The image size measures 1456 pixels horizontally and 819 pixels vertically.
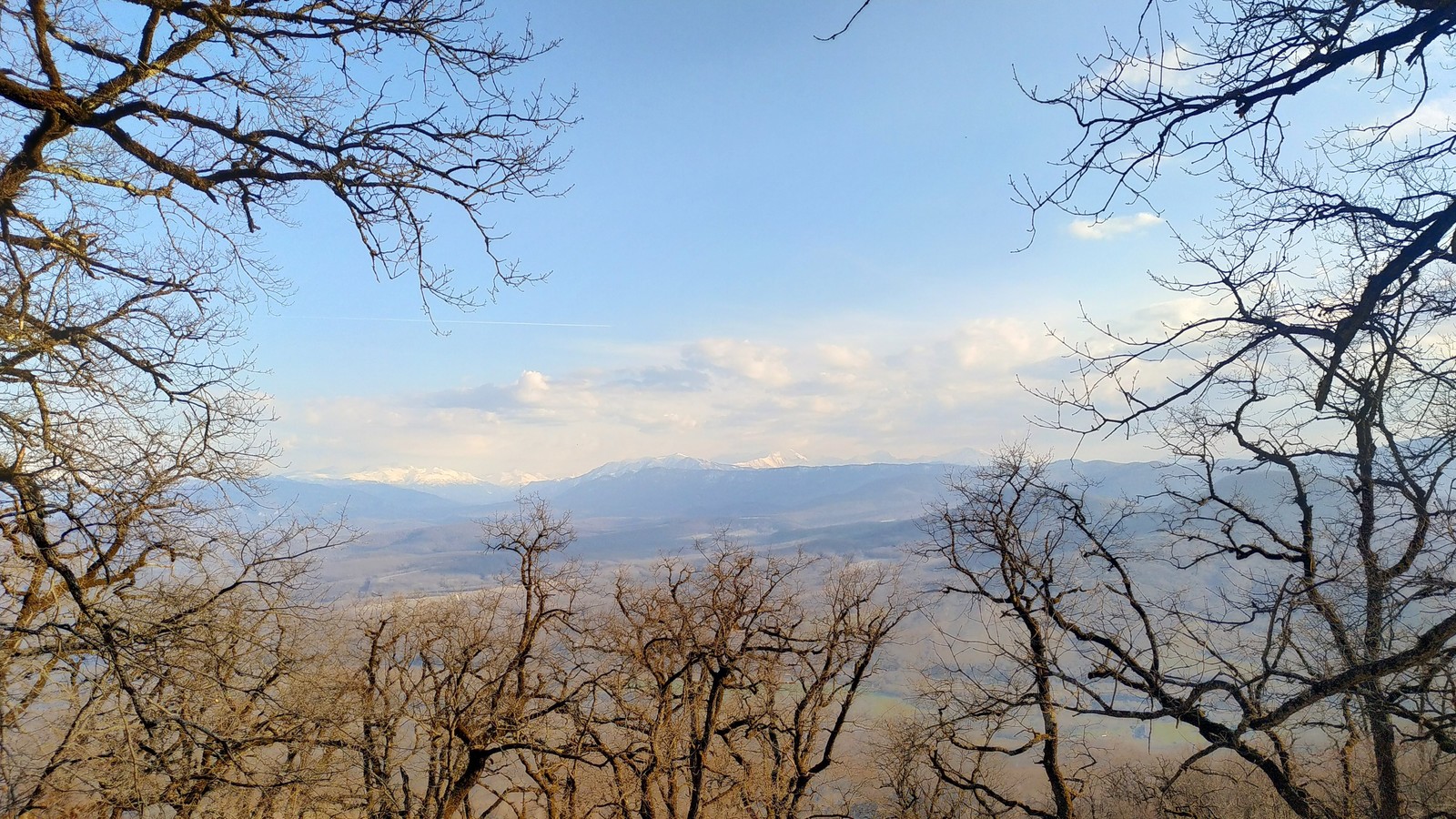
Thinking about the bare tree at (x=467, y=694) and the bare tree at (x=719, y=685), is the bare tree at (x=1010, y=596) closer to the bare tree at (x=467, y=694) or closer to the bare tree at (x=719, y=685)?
the bare tree at (x=719, y=685)

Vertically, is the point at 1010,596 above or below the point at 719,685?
above

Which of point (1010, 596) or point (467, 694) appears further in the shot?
point (467, 694)

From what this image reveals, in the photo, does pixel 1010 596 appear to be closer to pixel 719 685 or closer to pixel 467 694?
pixel 719 685

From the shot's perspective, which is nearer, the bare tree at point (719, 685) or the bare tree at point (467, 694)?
the bare tree at point (467, 694)

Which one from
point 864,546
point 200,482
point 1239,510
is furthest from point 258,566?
point 864,546

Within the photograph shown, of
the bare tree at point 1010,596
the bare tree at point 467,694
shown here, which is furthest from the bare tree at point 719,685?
the bare tree at point 1010,596

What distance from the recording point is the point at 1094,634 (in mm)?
9203

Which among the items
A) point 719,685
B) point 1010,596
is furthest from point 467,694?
point 1010,596

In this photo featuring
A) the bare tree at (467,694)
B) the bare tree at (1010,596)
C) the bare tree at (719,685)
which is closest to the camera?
the bare tree at (1010,596)

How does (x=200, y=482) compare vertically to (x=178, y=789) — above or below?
above

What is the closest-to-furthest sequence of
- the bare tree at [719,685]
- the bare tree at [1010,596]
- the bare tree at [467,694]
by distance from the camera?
the bare tree at [1010,596] → the bare tree at [467,694] → the bare tree at [719,685]

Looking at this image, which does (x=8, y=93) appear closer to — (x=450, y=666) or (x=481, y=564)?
(x=450, y=666)

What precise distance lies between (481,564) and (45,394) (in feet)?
491

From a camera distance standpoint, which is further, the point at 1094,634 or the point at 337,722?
the point at 337,722
